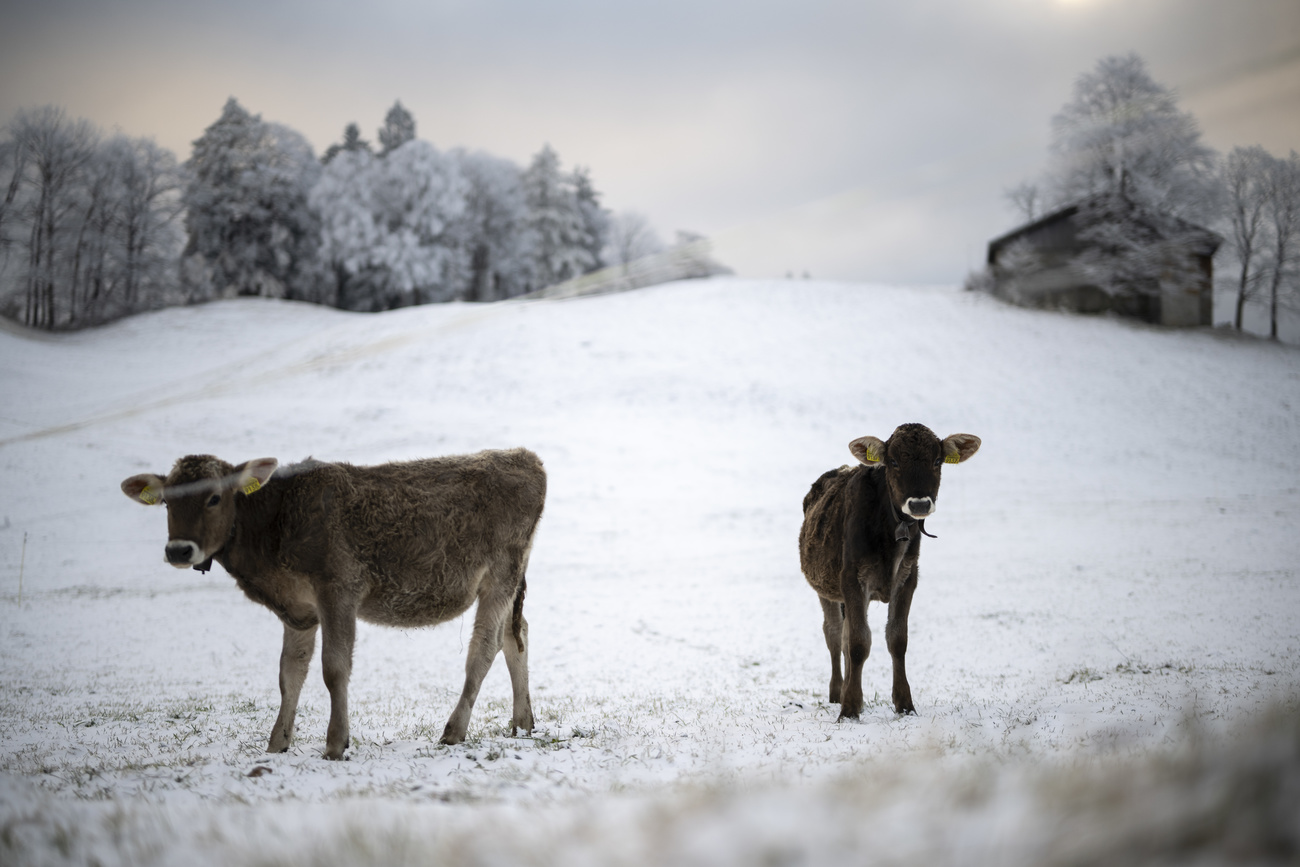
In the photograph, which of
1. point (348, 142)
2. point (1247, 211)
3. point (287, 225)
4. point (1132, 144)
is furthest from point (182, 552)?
point (348, 142)

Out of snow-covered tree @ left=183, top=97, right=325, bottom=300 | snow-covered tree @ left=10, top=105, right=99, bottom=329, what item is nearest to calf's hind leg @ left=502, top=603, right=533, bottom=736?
snow-covered tree @ left=10, top=105, right=99, bottom=329

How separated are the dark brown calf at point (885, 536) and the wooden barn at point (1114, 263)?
3128cm

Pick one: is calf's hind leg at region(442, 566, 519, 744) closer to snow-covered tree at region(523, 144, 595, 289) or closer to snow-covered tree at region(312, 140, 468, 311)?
snow-covered tree at region(312, 140, 468, 311)

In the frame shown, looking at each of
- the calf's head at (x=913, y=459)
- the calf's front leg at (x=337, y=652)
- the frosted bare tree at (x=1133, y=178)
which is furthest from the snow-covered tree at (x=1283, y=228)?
the calf's front leg at (x=337, y=652)

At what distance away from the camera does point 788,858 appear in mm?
1181

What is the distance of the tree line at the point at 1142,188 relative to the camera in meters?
24.4

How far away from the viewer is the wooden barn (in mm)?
32031

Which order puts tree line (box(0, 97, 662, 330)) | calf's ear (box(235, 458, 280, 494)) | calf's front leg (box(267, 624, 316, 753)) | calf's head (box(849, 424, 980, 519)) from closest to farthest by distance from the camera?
1. calf's ear (box(235, 458, 280, 494))
2. calf's front leg (box(267, 624, 316, 753))
3. calf's head (box(849, 424, 980, 519))
4. tree line (box(0, 97, 662, 330))

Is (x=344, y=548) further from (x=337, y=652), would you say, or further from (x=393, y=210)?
(x=393, y=210)

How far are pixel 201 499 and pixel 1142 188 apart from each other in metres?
40.1

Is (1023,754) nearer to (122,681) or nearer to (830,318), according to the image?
(122,681)

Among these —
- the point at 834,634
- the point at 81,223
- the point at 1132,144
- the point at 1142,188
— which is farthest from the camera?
the point at 1142,188

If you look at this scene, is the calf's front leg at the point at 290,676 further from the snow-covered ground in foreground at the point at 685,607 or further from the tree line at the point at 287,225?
the tree line at the point at 287,225

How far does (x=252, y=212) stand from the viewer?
50.1 metres
